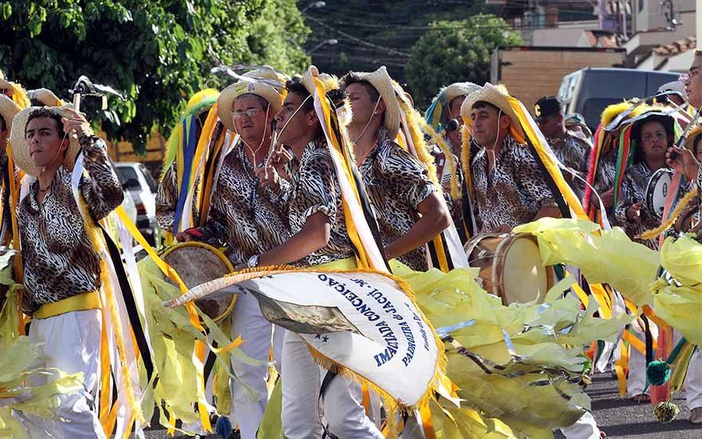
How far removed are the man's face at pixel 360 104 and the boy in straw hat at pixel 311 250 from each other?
0.85 m

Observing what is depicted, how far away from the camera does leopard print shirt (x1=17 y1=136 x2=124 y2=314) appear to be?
6.48 metres

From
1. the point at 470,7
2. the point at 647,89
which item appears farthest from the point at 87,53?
the point at 470,7

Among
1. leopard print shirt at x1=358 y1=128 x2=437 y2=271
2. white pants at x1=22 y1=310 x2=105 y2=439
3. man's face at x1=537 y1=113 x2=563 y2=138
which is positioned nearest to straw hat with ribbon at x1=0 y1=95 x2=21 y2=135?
white pants at x1=22 y1=310 x2=105 y2=439

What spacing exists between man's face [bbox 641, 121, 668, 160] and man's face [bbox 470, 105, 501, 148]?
2.21 metres

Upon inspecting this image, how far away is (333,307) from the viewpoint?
5316 millimetres

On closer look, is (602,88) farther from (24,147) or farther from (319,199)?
(319,199)

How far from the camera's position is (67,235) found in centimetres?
654

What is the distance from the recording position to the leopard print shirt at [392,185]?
6.47 meters

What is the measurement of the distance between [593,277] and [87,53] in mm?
12109

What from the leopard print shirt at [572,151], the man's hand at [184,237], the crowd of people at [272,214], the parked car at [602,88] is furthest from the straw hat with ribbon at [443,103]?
the parked car at [602,88]

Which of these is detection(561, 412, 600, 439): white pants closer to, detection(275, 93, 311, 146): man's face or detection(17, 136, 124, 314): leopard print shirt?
detection(275, 93, 311, 146): man's face

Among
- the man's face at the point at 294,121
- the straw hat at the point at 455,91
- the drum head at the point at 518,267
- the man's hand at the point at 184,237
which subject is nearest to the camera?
the man's face at the point at 294,121

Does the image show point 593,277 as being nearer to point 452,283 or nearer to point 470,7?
point 452,283

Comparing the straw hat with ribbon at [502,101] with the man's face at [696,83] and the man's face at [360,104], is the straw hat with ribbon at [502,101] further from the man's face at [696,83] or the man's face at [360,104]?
the man's face at [360,104]
